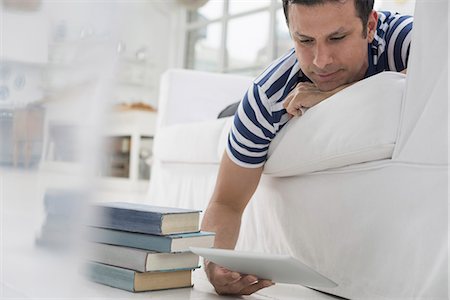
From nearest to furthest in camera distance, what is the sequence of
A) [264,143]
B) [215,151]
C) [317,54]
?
[317,54] → [264,143] → [215,151]

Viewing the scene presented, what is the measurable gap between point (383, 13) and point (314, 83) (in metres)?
0.26

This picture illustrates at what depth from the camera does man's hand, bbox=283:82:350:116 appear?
1130mm

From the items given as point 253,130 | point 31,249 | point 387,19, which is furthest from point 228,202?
point 31,249

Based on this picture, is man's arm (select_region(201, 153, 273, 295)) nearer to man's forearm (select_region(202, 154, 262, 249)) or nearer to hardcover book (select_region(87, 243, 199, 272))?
man's forearm (select_region(202, 154, 262, 249))

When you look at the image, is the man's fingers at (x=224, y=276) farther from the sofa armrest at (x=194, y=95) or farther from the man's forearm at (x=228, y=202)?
the sofa armrest at (x=194, y=95)

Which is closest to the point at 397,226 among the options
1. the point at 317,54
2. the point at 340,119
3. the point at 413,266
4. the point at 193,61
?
the point at 413,266

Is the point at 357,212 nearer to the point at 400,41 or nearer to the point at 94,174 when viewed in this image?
the point at 400,41

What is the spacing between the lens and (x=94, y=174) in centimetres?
39

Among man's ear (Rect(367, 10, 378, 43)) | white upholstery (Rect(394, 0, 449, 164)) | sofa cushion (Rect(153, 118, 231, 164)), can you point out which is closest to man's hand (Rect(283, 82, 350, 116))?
man's ear (Rect(367, 10, 378, 43))

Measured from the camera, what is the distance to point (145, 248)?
1036 mm

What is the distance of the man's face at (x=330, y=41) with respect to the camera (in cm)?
109

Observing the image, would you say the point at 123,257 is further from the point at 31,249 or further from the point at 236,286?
the point at 31,249

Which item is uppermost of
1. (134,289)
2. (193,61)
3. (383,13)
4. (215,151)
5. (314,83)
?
(193,61)

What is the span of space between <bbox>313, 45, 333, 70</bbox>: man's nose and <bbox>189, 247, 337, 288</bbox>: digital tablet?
39 cm
